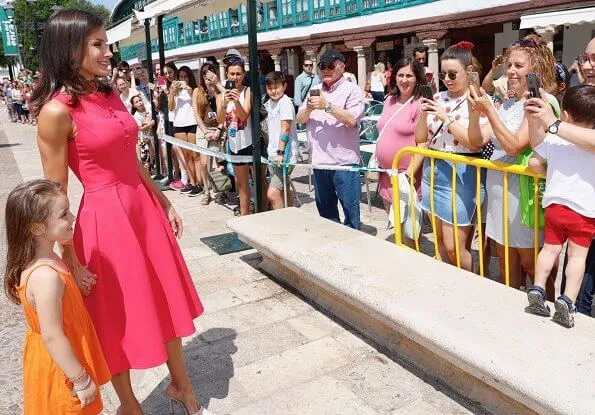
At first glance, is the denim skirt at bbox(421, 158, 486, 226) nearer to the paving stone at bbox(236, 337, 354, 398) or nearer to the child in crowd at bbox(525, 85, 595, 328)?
the child in crowd at bbox(525, 85, 595, 328)

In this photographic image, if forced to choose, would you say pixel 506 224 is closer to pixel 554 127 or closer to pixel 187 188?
pixel 554 127

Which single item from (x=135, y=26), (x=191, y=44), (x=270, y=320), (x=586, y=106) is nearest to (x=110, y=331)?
(x=270, y=320)

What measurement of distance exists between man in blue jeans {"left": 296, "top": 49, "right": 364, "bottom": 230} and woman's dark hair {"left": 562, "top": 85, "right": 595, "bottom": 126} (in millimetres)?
1981

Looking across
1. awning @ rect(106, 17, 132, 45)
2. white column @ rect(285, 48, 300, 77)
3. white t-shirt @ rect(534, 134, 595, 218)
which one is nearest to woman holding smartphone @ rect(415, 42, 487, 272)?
white t-shirt @ rect(534, 134, 595, 218)

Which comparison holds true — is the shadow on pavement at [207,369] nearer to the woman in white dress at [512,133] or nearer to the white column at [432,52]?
the woman in white dress at [512,133]

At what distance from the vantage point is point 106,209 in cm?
230

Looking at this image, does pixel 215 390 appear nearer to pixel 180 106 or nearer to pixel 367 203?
pixel 367 203

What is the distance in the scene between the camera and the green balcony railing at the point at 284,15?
1873cm

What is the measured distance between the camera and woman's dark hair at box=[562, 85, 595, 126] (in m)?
2.62

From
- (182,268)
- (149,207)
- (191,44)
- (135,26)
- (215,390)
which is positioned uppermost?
(191,44)

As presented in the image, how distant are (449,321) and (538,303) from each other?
421 mm

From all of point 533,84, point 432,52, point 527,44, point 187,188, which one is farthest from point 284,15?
point 533,84

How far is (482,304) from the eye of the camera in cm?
272

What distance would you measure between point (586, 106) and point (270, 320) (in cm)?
228
